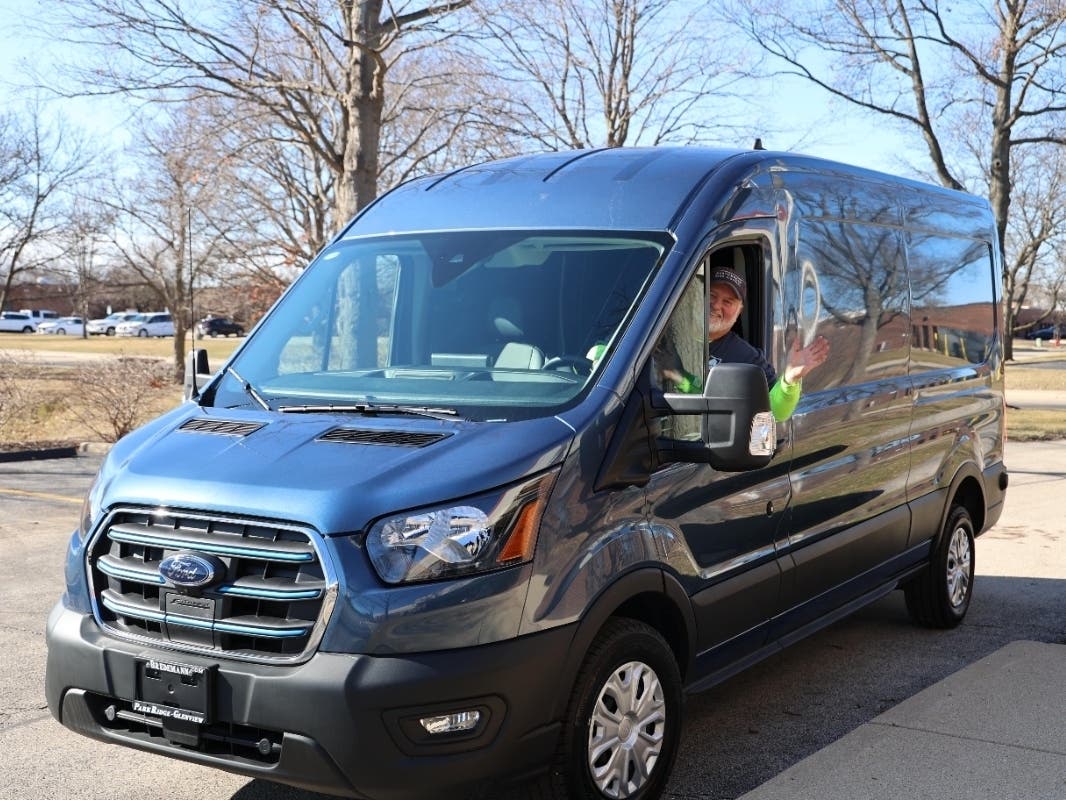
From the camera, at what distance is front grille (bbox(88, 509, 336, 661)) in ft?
11.6

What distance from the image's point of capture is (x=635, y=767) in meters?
4.12

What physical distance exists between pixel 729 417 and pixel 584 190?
4.36 feet

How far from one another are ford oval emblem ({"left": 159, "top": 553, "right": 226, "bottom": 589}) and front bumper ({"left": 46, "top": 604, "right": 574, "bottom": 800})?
0.23 m

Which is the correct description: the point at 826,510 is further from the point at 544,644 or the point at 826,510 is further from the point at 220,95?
the point at 220,95

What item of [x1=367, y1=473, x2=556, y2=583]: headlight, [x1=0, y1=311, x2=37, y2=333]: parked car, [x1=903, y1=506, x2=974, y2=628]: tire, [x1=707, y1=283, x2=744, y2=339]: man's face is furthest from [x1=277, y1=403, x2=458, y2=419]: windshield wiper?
[x1=0, y1=311, x2=37, y2=333]: parked car

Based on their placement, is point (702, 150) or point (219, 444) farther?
point (702, 150)

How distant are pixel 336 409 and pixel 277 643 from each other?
98 centimetres

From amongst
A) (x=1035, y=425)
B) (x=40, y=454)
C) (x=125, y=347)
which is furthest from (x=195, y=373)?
(x=125, y=347)

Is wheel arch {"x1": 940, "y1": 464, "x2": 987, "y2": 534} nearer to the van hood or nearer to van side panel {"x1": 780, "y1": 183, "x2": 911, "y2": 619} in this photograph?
van side panel {"x1": 780, "y1": 183, "x2": 911, "y2": 619}

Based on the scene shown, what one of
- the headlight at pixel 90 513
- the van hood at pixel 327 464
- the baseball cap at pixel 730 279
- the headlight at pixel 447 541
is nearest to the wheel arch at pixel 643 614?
the headlight at pixel 447 541

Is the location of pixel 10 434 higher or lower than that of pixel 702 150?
lower

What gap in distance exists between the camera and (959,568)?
280 inches

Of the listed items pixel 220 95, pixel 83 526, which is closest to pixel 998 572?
pixel 83 526

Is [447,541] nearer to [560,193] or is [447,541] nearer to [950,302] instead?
[560,193]
